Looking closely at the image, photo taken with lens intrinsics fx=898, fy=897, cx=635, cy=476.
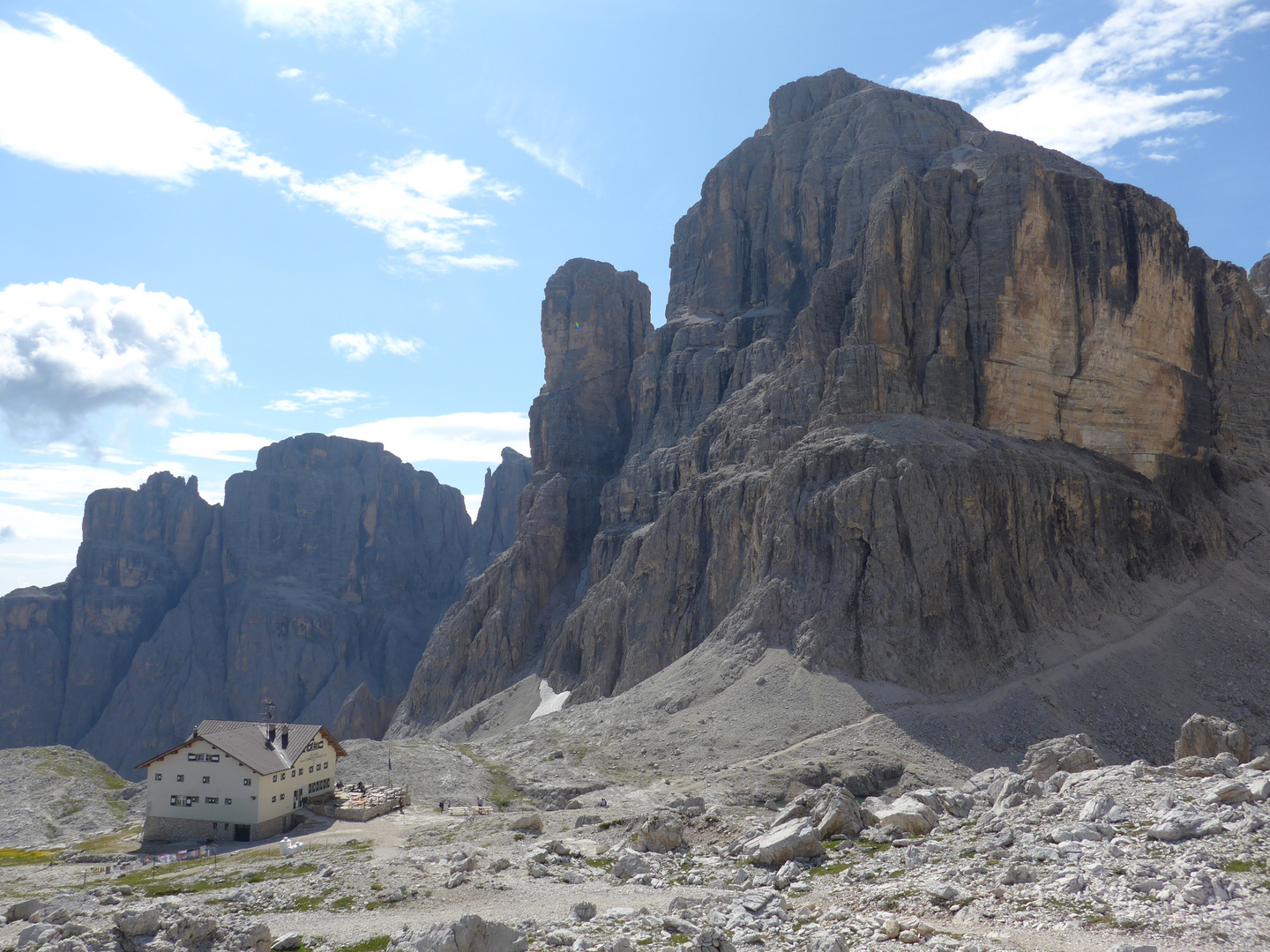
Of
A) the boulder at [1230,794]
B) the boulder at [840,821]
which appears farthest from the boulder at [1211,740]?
the boulder at [840,821]

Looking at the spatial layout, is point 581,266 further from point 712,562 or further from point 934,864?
point 934,864

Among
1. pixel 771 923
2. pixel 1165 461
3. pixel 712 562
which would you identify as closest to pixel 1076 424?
pixel 1165 461

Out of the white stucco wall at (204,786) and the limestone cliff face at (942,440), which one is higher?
the limestone cliff face at (942,440)

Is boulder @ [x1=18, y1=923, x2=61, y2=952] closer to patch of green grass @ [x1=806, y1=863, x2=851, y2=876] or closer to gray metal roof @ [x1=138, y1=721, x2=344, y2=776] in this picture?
gray metal roof @ [x1=138, y1=721, x2=344, y2=776]

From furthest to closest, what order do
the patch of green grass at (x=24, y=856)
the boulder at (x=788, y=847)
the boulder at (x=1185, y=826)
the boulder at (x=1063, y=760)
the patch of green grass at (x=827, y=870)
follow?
the patch of green grass at (x=24, y=856)
the boulder at (x=1063, y=760)
the boulder at (x=788, y=847)
the patch of green grass at (x=827, y=870)
the boulder at (x=1185, y=826)

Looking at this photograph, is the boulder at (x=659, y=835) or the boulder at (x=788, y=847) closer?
the boulder at (x=788, y=847)

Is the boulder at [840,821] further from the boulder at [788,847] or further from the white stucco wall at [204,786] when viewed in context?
the white stucco wall at [204,786]

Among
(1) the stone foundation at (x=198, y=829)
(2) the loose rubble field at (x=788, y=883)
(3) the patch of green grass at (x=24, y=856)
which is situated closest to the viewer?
(2) the loose rubble field at (x=788, y=883)

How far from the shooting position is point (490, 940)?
24.3m

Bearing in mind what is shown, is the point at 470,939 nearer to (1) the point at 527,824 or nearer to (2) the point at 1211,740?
(1) the point at 527,824

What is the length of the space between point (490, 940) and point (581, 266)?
144473 millimetres

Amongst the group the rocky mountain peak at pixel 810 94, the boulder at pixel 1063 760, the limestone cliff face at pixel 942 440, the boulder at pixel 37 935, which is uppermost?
the rocky mountain peak at pixel 810 94

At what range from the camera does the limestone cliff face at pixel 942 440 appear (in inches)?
3228

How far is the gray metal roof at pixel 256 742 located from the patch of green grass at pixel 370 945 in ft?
87.8
